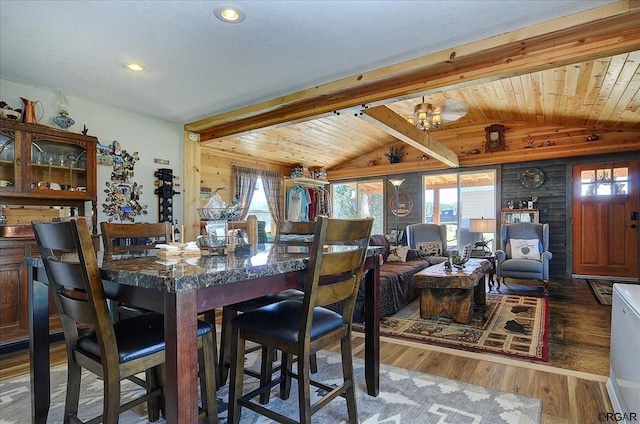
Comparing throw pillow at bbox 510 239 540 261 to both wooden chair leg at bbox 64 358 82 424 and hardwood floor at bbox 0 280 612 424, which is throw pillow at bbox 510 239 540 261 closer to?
hardwood floor at bbox 0 280 612 424

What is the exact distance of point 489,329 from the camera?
335 cm

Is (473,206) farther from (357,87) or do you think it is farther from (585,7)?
(585,7)

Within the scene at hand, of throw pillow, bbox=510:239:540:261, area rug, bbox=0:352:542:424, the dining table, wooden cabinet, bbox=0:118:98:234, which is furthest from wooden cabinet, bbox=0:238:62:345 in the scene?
throw pillow, bbox=510:239:540:261

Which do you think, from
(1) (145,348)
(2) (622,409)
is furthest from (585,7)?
(1) (145,348)

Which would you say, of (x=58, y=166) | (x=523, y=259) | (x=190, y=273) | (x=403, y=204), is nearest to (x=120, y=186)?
(x=58, y=166)

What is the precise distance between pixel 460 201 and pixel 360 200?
2.36 metres

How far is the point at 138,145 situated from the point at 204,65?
5.79 ft

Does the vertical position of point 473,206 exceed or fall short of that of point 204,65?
it falls short

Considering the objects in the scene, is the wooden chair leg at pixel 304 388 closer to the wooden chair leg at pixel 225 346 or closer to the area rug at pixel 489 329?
the wooden chair leg at pixel 225 346

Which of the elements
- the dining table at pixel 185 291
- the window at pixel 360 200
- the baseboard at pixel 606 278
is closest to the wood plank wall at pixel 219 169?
the window at pixel 360 200

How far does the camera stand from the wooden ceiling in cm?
234

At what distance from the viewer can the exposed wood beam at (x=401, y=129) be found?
3.94 m

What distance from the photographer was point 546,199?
6480 mm

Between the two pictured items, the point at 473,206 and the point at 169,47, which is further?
the point at 473,206
